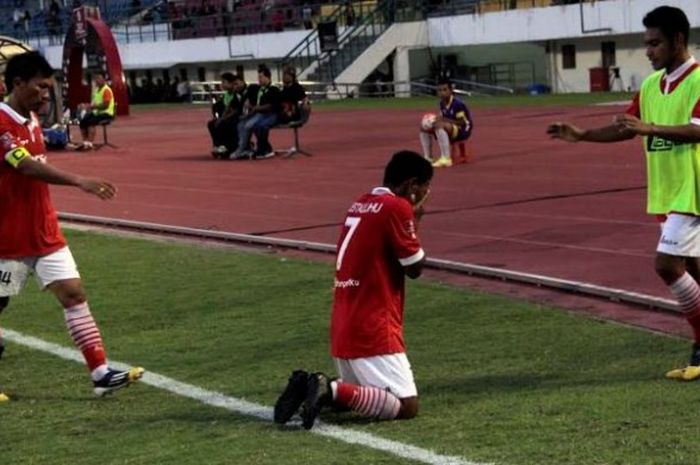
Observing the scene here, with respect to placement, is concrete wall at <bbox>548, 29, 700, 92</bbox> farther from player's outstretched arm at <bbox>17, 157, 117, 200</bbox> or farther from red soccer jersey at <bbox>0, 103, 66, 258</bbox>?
player's outstretched arm at <bbox>17, 157, 117, 200</bbox>

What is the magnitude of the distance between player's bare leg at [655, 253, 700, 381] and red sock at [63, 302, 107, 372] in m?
3.19

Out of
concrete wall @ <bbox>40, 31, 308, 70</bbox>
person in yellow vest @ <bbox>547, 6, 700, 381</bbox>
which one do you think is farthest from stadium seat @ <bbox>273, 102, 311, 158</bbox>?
concrete wall @ <bbox>40, 31, 308, 70</bbox>

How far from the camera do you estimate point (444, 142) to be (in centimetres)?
2212

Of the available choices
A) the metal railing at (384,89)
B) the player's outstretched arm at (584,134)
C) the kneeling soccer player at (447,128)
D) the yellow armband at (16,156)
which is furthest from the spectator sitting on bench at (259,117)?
the metal railing at (384,89)

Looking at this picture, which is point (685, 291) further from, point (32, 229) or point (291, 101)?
point (291, 101)

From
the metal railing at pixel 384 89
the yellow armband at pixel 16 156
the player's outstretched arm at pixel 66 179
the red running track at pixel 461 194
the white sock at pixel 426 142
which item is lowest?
the metal railing at pixel 384 89

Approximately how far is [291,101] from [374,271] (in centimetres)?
1906

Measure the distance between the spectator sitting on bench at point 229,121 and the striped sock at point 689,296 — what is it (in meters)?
19.7

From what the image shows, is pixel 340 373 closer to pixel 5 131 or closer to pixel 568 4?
pixel 5 131

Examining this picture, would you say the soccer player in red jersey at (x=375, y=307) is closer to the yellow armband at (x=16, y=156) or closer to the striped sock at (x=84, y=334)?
the striped sock at (x=84, y=334)

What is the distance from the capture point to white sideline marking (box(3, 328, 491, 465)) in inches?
246

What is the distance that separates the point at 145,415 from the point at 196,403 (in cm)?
31

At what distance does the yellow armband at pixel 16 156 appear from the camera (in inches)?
308

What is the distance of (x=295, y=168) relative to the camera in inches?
931
